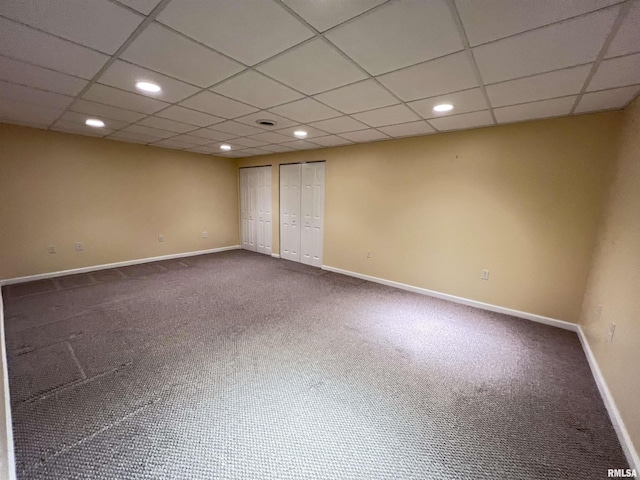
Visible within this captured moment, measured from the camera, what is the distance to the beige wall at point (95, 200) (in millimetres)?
3932

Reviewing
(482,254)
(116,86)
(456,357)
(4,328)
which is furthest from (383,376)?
(4,328)

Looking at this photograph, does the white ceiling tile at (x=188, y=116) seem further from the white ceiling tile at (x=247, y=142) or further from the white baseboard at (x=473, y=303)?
the white baseboard at (x=473, y=303)

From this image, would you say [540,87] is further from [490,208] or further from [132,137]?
[132,137]

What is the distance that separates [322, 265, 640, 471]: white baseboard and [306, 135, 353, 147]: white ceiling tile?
8.15 ft

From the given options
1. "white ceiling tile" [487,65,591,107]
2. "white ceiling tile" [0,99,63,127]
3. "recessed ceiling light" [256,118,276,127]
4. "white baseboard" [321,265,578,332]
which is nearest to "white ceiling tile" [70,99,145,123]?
"white ceiling tile" [0,99,63,127]

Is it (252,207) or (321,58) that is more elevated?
(321,58)

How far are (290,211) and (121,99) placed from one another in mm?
3654

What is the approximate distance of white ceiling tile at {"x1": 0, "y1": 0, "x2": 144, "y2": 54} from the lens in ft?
4.35

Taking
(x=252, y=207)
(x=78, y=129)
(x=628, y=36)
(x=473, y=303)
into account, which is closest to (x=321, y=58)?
(x=628, y=36)

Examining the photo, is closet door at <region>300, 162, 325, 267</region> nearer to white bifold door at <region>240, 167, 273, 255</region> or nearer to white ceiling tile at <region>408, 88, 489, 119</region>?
white bifold door at <region>240, 167, 273, 255</region>

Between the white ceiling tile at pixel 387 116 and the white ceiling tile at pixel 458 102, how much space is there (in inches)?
5.0

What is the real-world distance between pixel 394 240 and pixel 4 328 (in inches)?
200

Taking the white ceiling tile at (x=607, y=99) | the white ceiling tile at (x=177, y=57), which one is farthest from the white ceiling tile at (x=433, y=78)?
the white ceiling tile at (x=177, y=57)

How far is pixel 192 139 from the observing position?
4.51m
